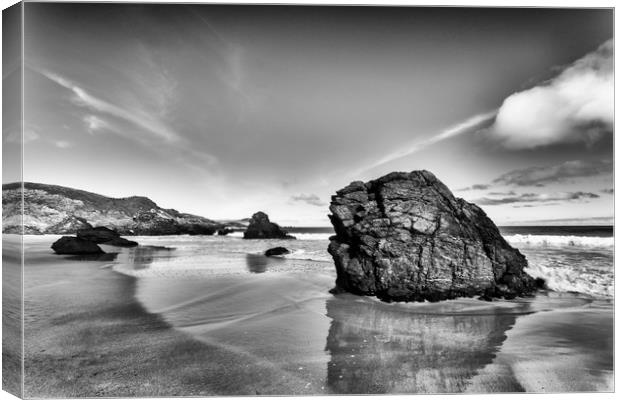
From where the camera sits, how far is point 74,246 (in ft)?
23.0

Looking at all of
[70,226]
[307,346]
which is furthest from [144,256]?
[307,346]

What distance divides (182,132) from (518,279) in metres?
6.11

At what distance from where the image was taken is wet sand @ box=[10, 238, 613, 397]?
140 inches

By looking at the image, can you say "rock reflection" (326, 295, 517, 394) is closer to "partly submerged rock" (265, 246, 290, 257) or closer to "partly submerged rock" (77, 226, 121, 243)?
"partly submerged rock" (77, 226, 121, 243)

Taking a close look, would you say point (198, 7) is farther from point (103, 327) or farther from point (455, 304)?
point (455, 304)

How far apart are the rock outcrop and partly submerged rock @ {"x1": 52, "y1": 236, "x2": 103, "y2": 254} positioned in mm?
134

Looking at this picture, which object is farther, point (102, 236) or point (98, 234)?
point (102, 236)

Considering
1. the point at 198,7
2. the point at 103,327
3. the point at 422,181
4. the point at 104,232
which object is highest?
the point at 198,7

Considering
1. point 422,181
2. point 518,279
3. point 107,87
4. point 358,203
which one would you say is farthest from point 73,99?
point 518,279

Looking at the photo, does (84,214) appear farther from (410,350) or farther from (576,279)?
(576,279)

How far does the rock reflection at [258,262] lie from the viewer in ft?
29.2

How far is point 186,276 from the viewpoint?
7359mm

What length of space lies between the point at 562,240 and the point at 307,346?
6108 mm

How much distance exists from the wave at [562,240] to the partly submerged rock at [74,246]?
27.6ft
